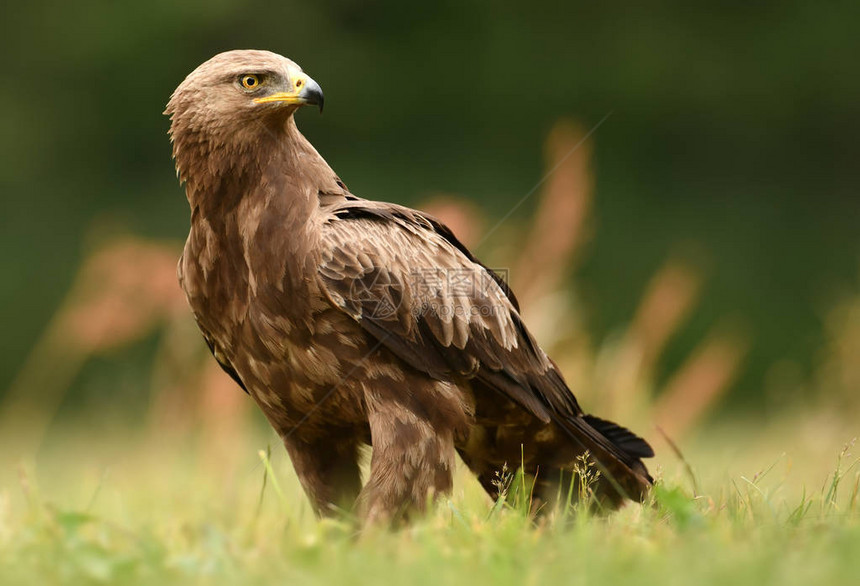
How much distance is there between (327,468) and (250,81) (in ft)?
4.20

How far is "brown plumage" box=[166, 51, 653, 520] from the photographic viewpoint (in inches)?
129

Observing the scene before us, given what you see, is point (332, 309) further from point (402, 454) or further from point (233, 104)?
point (233, 104)

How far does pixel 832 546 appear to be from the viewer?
8.26 ft

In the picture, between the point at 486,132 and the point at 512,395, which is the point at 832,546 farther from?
the point at 486,132

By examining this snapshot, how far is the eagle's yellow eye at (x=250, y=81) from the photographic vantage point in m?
3.43

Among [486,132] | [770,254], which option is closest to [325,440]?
[770,254]

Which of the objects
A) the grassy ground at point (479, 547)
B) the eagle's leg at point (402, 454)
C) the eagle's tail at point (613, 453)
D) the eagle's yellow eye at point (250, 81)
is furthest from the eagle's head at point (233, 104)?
the eagle's tail at point (613, 453)

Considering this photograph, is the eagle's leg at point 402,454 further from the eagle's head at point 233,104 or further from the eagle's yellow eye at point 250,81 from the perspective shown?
the eagle's yellow eye at point 250,81

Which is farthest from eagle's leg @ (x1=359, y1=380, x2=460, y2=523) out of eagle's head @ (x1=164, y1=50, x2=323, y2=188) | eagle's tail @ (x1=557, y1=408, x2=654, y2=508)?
eagle's head @ (x1=164, y1=50, x2=323, y2=188)

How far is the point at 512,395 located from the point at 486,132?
1314 centimetres

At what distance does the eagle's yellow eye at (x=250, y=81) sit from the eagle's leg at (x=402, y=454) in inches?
39.4

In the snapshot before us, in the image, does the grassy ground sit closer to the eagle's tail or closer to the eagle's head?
the eagle's tail

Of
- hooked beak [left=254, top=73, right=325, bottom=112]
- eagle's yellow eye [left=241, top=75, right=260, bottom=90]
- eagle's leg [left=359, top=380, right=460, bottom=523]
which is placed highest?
hooked beak [left=254, top=73, right=325, bottom=112]

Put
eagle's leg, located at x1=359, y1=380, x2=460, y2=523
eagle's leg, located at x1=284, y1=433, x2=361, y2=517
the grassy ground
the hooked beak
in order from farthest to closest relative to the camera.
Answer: eagle's leg, located at x1=284, y1=433, x2=361, y2=517
the hooked beak
eagle's leg, located at x1=359, y1=380, x2=460, y2=523
the grassy ground
